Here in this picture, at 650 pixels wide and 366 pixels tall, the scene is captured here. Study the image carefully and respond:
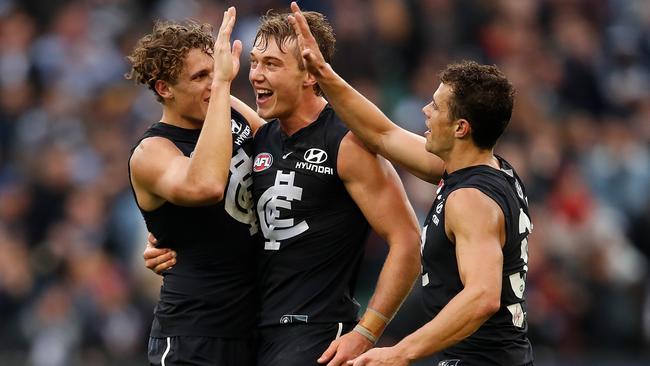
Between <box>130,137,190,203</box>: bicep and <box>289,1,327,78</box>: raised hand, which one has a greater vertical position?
<box>289,1,327,78</box>: raised hand

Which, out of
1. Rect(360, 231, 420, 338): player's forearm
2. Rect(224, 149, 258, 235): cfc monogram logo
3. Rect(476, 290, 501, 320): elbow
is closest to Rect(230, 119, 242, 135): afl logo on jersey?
Rect(224, 149, 258, 235): cfc monogram logo

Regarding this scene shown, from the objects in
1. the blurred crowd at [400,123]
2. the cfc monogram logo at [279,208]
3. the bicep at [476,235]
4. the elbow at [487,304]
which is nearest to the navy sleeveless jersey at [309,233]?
the cfc monogram logo at [279,208]

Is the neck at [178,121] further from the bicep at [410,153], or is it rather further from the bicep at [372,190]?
the bicep at [410,153]

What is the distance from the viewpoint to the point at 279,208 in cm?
744

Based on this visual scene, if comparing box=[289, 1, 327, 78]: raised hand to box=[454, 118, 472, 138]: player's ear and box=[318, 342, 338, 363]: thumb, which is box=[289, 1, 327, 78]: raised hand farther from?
box=[318, 342, 338, 363]: thumb

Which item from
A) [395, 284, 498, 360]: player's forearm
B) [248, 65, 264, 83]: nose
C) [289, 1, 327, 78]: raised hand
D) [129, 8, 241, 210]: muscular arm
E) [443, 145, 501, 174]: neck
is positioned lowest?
[395, 284, 498, 360]: player's forearm

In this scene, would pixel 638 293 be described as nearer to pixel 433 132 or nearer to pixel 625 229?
pixel 625 229

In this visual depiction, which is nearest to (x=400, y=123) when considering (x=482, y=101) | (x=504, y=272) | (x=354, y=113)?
(x=354, y=113)

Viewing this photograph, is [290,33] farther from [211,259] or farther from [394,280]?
[394,280]

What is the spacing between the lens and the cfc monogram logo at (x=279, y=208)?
7.43 meters

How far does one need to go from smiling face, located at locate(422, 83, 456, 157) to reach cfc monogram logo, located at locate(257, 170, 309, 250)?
33.7 inches

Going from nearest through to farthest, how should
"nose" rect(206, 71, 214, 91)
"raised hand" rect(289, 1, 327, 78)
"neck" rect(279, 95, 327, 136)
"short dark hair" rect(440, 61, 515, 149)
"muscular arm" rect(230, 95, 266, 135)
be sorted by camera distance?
1. "short dark hair" rect(440, 61, 515, 149)
2. "raised hand" rect(289, 1, 327, 78)
3. "nose" rect(206, 71, 214, 91)
4. "neck" rect(279, 95, 327, 136)
5. "muscular arm" rect(230, 95, 266, 135)

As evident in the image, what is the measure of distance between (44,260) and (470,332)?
816 cm

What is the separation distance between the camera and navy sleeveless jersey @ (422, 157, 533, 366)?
6.83 m
